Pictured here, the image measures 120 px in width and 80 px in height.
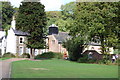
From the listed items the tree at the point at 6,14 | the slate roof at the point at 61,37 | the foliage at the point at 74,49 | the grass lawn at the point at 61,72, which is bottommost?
the grass lawn at the point at 61,72

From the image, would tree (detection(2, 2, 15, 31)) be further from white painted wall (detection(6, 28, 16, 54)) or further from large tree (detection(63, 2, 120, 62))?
large tree (detection(63, 2, 120, 62))

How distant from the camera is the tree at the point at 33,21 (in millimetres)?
45500

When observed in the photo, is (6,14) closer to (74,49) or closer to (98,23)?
(74,49)

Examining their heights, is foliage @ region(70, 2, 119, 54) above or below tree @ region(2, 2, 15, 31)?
below

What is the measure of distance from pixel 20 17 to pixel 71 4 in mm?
19299

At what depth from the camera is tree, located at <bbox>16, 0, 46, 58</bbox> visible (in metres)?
45.5

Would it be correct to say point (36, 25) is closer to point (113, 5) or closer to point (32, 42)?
point (32, 42)

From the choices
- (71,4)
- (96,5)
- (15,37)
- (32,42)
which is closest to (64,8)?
(71,4)

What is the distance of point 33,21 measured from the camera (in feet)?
149

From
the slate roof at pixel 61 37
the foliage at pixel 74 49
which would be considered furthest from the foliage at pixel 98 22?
the slate roof at pixel 61 37

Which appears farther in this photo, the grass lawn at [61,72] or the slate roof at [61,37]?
the slate roof at [61,37]

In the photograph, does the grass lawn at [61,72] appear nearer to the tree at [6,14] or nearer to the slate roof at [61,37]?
the slate roof at [61,37]

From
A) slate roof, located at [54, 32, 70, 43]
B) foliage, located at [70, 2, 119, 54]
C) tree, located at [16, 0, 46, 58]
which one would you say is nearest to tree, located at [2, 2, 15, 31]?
slate roof, located at [54, 32, 70, 43]

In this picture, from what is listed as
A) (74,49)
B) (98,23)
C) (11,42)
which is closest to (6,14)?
(11,42)
